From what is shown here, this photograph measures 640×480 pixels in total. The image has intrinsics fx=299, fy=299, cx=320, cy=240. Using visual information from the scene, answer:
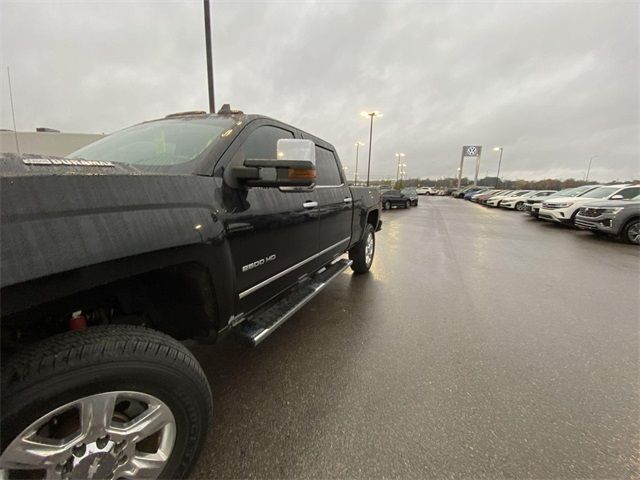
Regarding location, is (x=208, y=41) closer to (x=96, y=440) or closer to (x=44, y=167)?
(x=44, y=167)

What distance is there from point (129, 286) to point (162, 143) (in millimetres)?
1139

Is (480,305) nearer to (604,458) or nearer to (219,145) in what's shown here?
(604,458)

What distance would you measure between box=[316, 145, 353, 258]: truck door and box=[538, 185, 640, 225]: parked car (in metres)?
10.4

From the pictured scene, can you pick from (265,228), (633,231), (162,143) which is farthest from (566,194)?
(162,143)

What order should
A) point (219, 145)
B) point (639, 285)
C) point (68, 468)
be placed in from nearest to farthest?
point (68, 468) → point (219, 145) → point (639, 285)

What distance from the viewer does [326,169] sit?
3607mm

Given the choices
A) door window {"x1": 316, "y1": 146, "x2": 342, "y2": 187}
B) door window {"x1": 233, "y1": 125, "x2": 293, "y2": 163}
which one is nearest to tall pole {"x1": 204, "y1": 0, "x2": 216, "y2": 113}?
door window {"x1": 316, "y1": 146, "x2": 342, "y2": 187}

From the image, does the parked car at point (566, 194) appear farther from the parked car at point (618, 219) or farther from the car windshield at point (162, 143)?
the car windshield at point (162, 143)

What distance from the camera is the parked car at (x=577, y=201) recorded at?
9547mm

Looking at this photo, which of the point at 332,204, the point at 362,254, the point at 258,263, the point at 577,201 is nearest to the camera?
the point at 258,263

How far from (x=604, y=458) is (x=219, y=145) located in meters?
2.95

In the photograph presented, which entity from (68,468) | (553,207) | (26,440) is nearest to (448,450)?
(68,468)

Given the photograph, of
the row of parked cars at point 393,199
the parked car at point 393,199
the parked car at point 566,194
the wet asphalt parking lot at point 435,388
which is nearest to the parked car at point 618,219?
the parked car at point 566,194

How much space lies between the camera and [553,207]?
11.5 m
